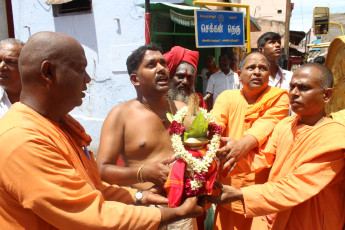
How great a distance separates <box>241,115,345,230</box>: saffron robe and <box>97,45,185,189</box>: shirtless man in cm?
90

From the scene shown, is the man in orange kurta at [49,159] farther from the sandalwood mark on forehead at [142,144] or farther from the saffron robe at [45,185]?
the sandalwood mark on forehead at [142,144]

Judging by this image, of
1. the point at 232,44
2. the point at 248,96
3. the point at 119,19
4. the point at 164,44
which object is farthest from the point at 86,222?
the point at 164,44

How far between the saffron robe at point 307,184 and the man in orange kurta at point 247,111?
538 millimetres

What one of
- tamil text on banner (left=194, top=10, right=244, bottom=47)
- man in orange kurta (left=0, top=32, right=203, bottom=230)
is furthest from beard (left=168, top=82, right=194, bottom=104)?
man in orange kurta (left=0, top=32, right=203, bottom=230)

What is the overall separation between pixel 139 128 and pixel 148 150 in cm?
21

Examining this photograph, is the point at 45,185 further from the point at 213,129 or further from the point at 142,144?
the point at 142,144

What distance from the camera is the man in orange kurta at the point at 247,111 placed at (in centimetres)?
300

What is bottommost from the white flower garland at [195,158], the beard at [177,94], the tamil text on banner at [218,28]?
the white flower garland at [195,158]

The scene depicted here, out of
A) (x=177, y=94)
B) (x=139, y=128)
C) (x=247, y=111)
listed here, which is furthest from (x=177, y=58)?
(x=139, y=128)

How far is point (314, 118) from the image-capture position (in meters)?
2.36

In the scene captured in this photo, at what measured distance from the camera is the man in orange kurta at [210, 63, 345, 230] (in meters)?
2.11

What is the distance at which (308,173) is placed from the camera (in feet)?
6.96

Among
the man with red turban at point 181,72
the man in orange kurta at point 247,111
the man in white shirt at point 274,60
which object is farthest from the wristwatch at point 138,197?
the man in white shirt at point 274,60

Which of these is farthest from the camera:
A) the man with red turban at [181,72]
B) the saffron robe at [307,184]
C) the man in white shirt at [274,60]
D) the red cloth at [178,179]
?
the man in white shirt at [274,60]
